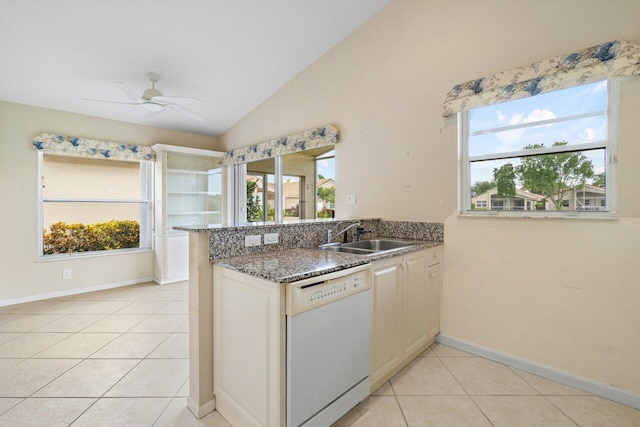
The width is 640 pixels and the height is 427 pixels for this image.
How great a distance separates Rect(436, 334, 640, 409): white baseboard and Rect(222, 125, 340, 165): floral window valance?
242 cm

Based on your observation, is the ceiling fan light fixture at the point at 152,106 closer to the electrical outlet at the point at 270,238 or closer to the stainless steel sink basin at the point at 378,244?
the electrical outlet at the point at 270,238

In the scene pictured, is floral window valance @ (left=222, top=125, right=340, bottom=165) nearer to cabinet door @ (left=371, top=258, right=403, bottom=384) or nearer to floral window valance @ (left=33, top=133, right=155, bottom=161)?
floral window valance @ (left=33, top=133, right=155, bottom=161)

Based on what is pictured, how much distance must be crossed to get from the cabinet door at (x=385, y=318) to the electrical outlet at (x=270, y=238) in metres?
0.69

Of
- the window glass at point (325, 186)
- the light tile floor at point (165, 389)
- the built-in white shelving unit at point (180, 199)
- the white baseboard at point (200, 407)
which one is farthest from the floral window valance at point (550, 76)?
the built-in white shelving unit at point (180, 199)

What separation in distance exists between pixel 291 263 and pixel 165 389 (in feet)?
4.26

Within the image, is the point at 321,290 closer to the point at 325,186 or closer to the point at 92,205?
the point at 325,186

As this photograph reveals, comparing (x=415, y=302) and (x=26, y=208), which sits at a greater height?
(x=26, y=208)

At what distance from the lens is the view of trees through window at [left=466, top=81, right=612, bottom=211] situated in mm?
1999

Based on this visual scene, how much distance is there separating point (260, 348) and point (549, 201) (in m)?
2.29

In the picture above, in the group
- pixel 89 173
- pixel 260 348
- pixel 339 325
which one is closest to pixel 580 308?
pixel 339 325

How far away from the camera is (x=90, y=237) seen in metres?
4.21

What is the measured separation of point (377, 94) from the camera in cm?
307

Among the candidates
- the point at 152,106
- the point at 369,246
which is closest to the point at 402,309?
the point at 369,246

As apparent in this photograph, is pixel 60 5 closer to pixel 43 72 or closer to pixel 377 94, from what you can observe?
pixel 43 72
